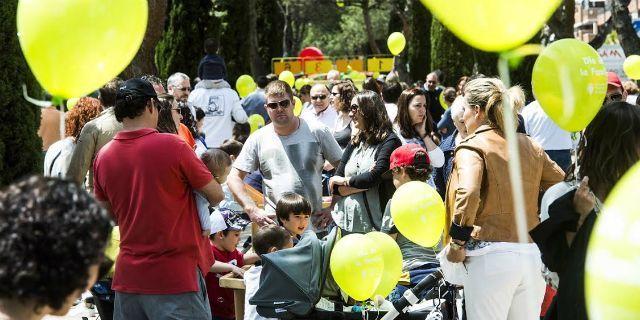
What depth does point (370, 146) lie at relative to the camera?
6.41m

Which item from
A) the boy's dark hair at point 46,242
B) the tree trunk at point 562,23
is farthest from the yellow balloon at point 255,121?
the boy's dark hair at point 46,242

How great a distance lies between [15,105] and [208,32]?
41.3 ft

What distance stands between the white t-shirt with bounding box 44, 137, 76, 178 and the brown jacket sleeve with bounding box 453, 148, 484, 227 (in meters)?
2.40

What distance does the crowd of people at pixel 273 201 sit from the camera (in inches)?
91.2

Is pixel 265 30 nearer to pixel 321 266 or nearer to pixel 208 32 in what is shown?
pixel 208 32

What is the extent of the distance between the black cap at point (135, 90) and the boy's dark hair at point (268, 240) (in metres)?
1.22

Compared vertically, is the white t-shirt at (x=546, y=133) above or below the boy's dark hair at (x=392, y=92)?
below

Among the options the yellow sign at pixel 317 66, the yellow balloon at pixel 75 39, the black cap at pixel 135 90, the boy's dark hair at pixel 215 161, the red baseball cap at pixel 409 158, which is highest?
the yellow balloon at pixel 75 39

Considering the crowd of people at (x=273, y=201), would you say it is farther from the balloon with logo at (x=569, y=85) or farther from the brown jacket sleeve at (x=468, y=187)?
the balloon with logo at (x=569, y=85)

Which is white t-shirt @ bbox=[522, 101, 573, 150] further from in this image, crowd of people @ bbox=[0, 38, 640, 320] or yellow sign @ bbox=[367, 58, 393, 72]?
yellow sign @ bbox=[367, 58, 393, 72]

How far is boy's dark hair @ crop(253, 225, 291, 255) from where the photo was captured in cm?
534

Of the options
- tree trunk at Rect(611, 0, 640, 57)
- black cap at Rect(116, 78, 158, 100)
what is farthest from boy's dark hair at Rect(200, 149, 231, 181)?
tree trunk at Rect(611, 0, 640, 57)

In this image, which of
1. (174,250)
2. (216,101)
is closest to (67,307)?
(174,250)

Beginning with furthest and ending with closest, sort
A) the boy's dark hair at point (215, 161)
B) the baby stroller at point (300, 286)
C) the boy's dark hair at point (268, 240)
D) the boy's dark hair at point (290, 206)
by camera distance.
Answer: the boy's dark hair at point (215, 161)
the boy's dark hair at point (290, 206)
the boy's dark hair at point (268, 240)
the baby stroller at point (300, 286)
